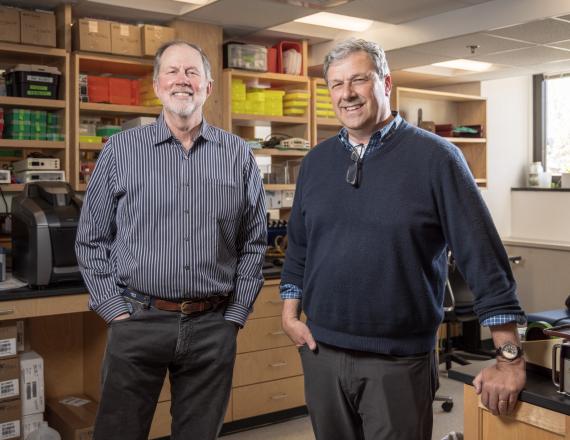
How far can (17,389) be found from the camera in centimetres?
320

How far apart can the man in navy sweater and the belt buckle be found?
45cm

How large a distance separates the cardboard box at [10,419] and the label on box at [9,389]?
3cm

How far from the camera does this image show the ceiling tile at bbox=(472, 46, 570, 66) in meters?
4.78

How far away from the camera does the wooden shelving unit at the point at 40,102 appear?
152 inches

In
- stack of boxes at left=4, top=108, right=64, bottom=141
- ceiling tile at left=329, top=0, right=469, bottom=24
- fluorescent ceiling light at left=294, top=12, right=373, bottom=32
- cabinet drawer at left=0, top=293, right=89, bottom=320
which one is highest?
fluorescent ceiling light at left=294, top=12, right=373, bottom=32

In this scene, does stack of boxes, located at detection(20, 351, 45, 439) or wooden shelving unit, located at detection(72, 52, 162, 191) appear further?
wooden shelving unit, located at detection(72, 52, 162, 191)

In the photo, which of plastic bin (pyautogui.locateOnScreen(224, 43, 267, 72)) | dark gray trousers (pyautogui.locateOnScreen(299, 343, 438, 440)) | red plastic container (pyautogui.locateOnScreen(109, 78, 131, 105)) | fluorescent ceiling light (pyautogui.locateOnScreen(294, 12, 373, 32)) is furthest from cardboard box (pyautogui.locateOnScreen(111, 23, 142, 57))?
dark gray trousers (pyautogui.locateOnScreen(299, 343, 438, 440))

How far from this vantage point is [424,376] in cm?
171

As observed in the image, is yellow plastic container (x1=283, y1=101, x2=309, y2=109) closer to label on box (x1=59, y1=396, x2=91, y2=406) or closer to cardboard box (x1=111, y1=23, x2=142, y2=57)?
cardboard box (x1=111, y1=23, x2=142, y2=57)

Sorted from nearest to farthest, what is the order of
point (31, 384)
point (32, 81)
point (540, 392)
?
point (540, 392)
point (31, 384)
point (32, 81)

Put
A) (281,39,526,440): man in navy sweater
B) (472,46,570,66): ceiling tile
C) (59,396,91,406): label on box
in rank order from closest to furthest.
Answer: (281,39,526,440): man in navy sweater, (59,396,91,406): label on box, (472,46,570,66): ceiling tile

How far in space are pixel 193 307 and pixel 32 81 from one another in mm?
2372

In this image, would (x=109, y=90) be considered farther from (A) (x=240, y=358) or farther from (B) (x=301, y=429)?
(B) (x=301, y=429)

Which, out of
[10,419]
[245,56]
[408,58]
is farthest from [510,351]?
[408,58]
